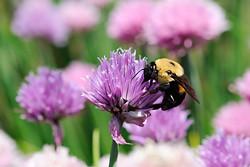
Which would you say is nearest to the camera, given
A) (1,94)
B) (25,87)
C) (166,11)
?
(25,87)

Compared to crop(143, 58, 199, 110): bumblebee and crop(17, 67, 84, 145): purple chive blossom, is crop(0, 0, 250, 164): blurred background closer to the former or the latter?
crop(17, 67, 84, 145): purple chive blossom

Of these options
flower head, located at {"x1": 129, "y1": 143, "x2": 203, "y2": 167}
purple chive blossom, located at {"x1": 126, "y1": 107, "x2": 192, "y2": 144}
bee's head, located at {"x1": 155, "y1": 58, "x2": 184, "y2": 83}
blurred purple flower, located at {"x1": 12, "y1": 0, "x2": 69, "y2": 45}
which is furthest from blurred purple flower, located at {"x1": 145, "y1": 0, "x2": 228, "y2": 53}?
blurred purple flower, located at {"x1": 12, "y1": 0, "x2": 69, "y2": 45}

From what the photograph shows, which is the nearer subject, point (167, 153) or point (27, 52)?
point (167, 153)

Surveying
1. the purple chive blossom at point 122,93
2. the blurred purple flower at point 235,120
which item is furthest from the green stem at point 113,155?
the blurred purple flower at point 235,120

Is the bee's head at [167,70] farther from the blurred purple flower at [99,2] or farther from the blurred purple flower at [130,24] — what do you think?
the blurred purple flower at [99,2]

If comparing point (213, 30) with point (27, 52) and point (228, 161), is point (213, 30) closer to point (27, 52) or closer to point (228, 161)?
point (228, 161)

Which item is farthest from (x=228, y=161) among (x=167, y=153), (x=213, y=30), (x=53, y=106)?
(x=213, y=30)

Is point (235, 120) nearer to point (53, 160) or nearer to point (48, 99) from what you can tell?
point (48, 99)
